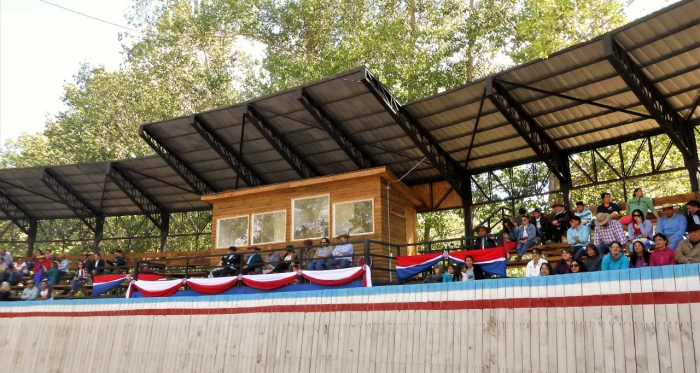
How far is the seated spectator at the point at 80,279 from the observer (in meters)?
18.7

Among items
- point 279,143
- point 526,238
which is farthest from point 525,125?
point 279,143

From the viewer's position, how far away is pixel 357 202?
55.7ft

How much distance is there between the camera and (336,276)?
13.4 m

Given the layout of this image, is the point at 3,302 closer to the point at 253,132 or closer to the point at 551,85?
the point at 253,132

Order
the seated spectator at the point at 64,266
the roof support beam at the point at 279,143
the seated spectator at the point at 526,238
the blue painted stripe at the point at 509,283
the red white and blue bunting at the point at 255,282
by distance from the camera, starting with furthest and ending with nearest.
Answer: the seated spectator at the point at 64,266 < the roof support beam at the point at 279,143 < the seated spectator at the point at 526,238 < the red white and blue bunting at the point at 255,282 < the blue painted stripe at the point at 509,283

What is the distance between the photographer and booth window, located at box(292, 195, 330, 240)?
17.5m

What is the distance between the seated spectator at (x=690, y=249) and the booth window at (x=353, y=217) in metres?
8.82

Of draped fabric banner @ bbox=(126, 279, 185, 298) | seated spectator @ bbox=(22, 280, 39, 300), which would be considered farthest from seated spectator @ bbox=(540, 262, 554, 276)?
seated spectator @ bbox=(22, 280, 39, 300)

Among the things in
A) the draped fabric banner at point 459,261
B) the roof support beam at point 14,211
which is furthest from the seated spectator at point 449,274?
the roof support beam at point 14,211

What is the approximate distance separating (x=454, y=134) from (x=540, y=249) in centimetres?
491

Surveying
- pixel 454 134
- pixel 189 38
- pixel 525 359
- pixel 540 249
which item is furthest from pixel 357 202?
pixel 189 38

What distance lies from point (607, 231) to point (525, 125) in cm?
511

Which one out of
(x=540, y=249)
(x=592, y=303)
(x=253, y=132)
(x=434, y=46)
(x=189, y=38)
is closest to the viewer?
(x=592, y=303)

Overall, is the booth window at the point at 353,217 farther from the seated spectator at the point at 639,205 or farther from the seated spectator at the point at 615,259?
the seated spectator at the point at 615,259
